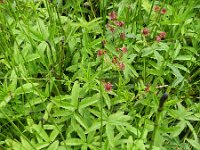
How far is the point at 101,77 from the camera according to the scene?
1746 mm

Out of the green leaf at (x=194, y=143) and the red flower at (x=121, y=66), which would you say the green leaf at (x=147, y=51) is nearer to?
the red flower at (x=121, y=66)

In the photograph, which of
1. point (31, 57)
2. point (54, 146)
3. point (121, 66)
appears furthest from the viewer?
point (31, 57)

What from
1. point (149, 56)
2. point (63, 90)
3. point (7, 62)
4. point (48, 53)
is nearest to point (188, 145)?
point (149, 56)

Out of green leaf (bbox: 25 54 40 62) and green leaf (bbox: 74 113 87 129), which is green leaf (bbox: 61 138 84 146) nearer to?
green leaf (bbox: 74 113 87 129)

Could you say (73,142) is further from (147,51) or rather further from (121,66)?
(147,51)

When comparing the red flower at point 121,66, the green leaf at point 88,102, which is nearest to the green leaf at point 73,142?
the green leaf at point 88,102

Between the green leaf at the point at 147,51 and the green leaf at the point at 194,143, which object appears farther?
the green leaf at the point at 147,51

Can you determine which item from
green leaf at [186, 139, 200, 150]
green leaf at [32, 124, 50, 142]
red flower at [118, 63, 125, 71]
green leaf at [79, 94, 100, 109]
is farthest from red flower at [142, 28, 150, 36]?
green leaf at [32, 124, 50, 142]

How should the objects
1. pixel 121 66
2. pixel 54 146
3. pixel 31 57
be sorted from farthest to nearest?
pixel 31 57, pixel 121 66, pixel 54 146

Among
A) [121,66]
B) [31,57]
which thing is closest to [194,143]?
[121,66]

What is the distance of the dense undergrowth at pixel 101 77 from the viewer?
1.56 m

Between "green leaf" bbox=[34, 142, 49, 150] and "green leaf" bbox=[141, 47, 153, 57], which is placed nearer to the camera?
"green leaf" bbox=[34, 142, 49, 150]

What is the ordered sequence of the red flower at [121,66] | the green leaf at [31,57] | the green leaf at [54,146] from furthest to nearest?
the green leaf at [31,57] < the red flower at [121,66] < the green leaf at [54,146]

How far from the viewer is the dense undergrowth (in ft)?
5.11
